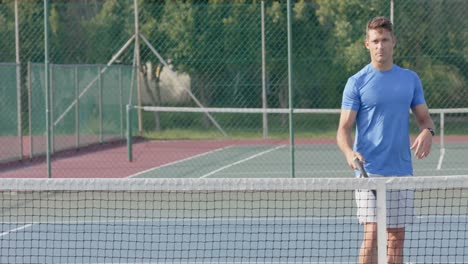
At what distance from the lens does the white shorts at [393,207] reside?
566 cm

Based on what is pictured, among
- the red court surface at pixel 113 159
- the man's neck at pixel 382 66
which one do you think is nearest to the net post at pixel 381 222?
the man's neck at pixel 382 66

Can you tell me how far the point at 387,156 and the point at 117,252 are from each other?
3348mm

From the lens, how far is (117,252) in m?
Answer: 8.43

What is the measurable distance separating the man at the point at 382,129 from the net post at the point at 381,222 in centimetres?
5

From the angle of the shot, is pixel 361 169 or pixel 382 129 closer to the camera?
pixel 361 169

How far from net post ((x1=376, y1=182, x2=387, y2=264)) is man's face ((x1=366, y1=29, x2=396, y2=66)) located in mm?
711

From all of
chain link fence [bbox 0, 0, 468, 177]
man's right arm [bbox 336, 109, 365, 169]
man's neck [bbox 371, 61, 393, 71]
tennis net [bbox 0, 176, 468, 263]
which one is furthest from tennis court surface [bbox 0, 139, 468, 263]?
man's neck [bbox 371, 61, 393, 71]

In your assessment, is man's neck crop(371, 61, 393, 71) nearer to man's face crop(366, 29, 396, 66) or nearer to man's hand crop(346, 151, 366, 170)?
man's face crop(366, 29, 396, 66)

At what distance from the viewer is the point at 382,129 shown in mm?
5766

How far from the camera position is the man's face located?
18.5 ft

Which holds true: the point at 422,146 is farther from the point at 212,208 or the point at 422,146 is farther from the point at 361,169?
the point at 212,208

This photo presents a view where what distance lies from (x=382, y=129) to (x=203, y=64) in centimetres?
1445

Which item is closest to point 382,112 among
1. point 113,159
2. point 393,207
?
point 393,207

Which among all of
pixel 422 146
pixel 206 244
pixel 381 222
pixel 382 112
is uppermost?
pixel 382 112
